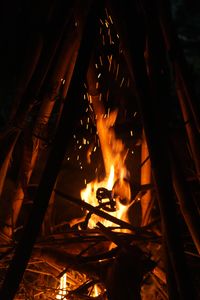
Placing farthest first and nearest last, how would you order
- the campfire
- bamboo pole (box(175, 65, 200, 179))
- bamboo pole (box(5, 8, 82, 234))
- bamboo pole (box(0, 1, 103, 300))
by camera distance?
bamboo pole (box(5, 8, 82, 234))
bamboo pole (box(175, 65, 200, 179))
the campfire
bamboo pole (box(0, 1, 103, 300))

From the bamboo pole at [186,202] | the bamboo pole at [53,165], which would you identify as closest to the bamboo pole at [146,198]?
the bamboo pole at [186,202]

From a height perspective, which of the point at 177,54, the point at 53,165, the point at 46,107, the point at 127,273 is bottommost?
the point at 127,273

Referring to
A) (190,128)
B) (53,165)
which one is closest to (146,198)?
(190,128)

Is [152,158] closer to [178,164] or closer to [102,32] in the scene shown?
[178,164]

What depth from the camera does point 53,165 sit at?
4.51ft

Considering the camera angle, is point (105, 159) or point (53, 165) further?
point (105, 159)

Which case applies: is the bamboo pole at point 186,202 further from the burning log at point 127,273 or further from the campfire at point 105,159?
the burning log at point 127,273

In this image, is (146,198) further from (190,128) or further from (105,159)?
(190,128)

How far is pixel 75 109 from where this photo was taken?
4.80ft

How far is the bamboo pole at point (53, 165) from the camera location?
1215 millimetres

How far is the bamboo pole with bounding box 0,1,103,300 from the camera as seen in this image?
3.99ft

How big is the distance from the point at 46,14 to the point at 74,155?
213cm

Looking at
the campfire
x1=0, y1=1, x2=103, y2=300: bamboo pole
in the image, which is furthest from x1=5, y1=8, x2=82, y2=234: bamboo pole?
x1=0, y1=1, x2=103, y2=300: bamboo pole

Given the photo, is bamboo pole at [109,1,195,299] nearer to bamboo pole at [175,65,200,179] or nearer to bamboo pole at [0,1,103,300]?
bamboo pole at [0,1,103,300]
